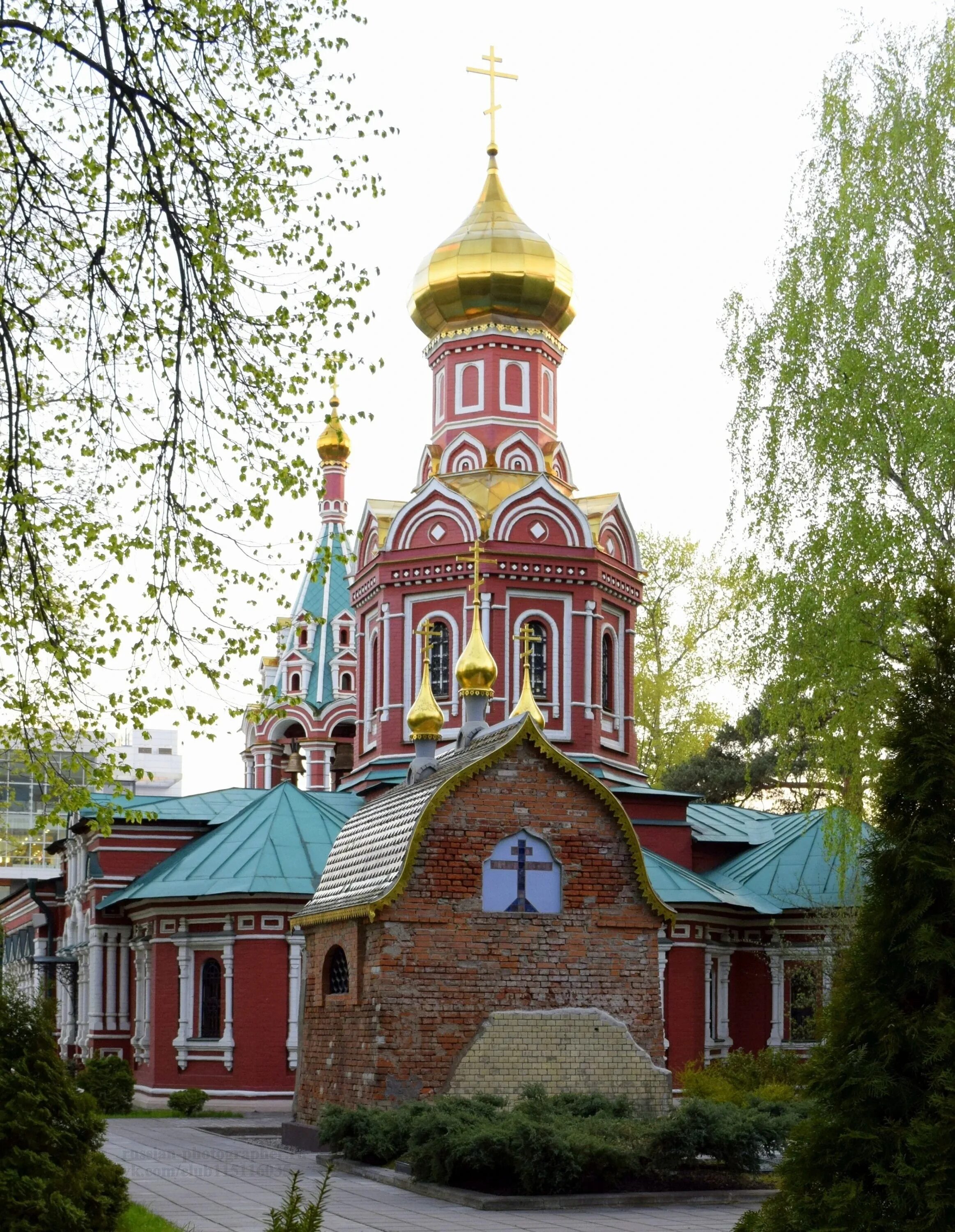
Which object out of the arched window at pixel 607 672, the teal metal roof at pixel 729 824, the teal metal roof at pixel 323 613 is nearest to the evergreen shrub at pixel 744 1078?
the arched window at pixel 607 672

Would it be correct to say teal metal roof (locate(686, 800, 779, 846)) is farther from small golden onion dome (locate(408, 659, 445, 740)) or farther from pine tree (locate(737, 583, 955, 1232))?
pine tree (locate(737, 583, 955, 1232))

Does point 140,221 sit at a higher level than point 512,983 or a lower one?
higher

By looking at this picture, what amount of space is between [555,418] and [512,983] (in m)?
16.6

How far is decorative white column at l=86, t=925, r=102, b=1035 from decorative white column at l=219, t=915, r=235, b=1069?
3.55 meters

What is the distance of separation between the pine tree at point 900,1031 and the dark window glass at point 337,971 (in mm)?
8794

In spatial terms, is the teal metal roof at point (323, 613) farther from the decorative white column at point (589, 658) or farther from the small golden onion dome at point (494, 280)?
the decorative white column at point (589, 658)

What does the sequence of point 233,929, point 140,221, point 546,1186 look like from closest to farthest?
1. point 140,221
2. point 546,1186
3. point 233,929

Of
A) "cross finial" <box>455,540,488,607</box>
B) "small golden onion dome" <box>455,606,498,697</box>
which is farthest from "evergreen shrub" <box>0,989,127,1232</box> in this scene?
"cross finial" <box>455,540,488,607</box>

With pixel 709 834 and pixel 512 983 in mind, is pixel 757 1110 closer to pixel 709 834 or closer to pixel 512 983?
pixel 512 983

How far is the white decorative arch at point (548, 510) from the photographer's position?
28125mm

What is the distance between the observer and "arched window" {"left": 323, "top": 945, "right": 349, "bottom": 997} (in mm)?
16281

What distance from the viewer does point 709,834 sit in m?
30.7

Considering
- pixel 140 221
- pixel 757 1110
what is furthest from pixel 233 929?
pixel 140 221

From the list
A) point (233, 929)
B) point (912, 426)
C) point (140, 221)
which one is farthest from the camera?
point (233, 929)
